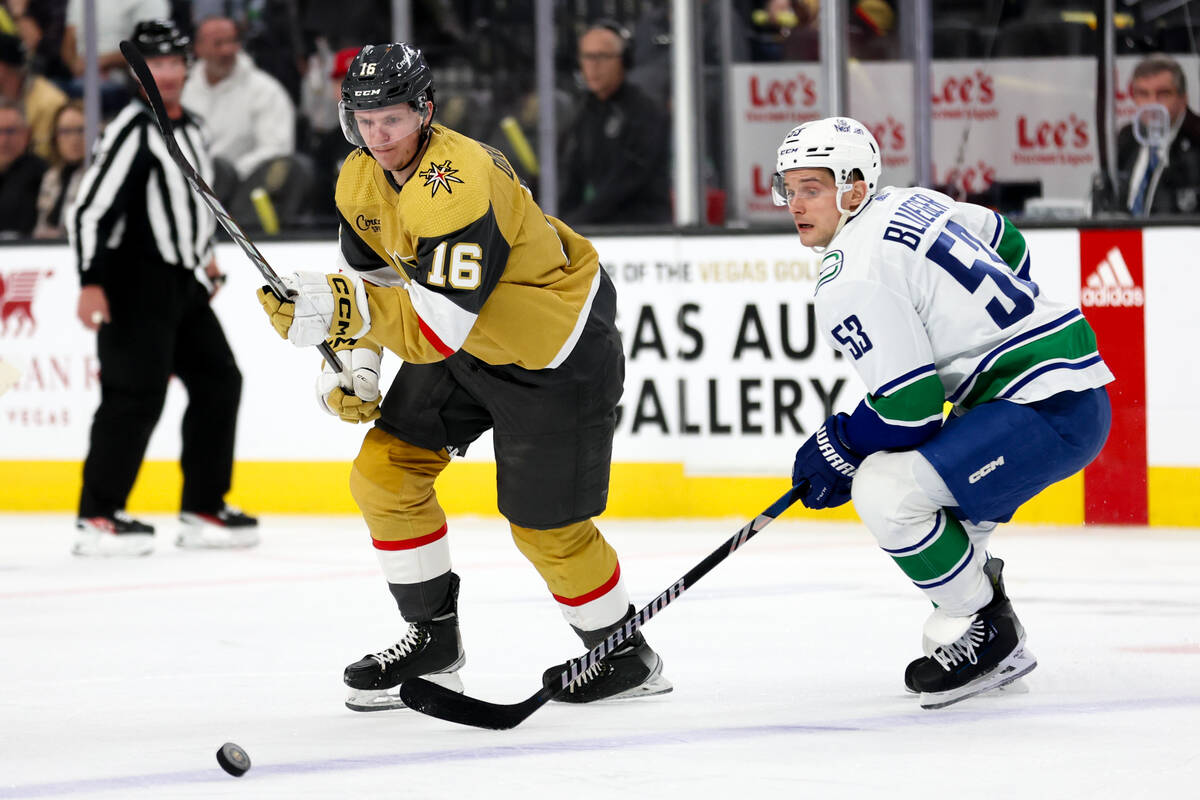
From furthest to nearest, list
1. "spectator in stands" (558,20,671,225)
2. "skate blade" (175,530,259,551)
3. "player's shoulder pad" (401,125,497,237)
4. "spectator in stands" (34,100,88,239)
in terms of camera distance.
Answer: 1. "spectator in stands" (34,100,88,239)
2. "spectator in stands" (558,20,671,225)
3. "skate blade" (175,530,259,551)
4. "player's shoulder pad" (401,125,497,237)

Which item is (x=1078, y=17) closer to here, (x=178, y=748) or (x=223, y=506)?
(x=223, y=506)

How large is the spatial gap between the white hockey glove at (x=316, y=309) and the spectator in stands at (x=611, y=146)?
3.07m

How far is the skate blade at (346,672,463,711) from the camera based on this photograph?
2.99 meters

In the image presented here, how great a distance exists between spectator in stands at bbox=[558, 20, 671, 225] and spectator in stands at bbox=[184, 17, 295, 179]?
1012 mm

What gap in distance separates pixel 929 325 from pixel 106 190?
2796mm

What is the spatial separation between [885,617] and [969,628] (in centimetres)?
88

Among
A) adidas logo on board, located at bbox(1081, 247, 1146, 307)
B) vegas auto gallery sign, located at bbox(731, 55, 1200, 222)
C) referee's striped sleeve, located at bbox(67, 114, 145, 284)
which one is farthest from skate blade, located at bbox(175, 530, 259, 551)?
adidas logo on board, located at bbox(1081, 247, 1146, 307)

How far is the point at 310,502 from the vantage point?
570 cm

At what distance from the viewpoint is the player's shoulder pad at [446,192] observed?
2604 millimetres

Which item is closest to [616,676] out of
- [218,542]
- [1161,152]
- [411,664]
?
[411,664]

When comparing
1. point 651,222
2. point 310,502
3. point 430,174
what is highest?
point 430,174

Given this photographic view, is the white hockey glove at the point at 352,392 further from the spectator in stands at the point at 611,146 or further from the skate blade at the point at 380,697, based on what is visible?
the spectator in stands at the point at 611,146

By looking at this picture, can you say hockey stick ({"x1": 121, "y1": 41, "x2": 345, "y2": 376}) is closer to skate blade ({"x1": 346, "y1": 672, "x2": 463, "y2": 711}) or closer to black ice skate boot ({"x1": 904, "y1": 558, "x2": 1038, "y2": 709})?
skate blade ({"x1": 346, "y1": 672, "x2": 463, "y2": 711})

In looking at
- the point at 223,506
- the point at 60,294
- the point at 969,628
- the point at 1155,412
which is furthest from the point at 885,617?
the point at 60,294
